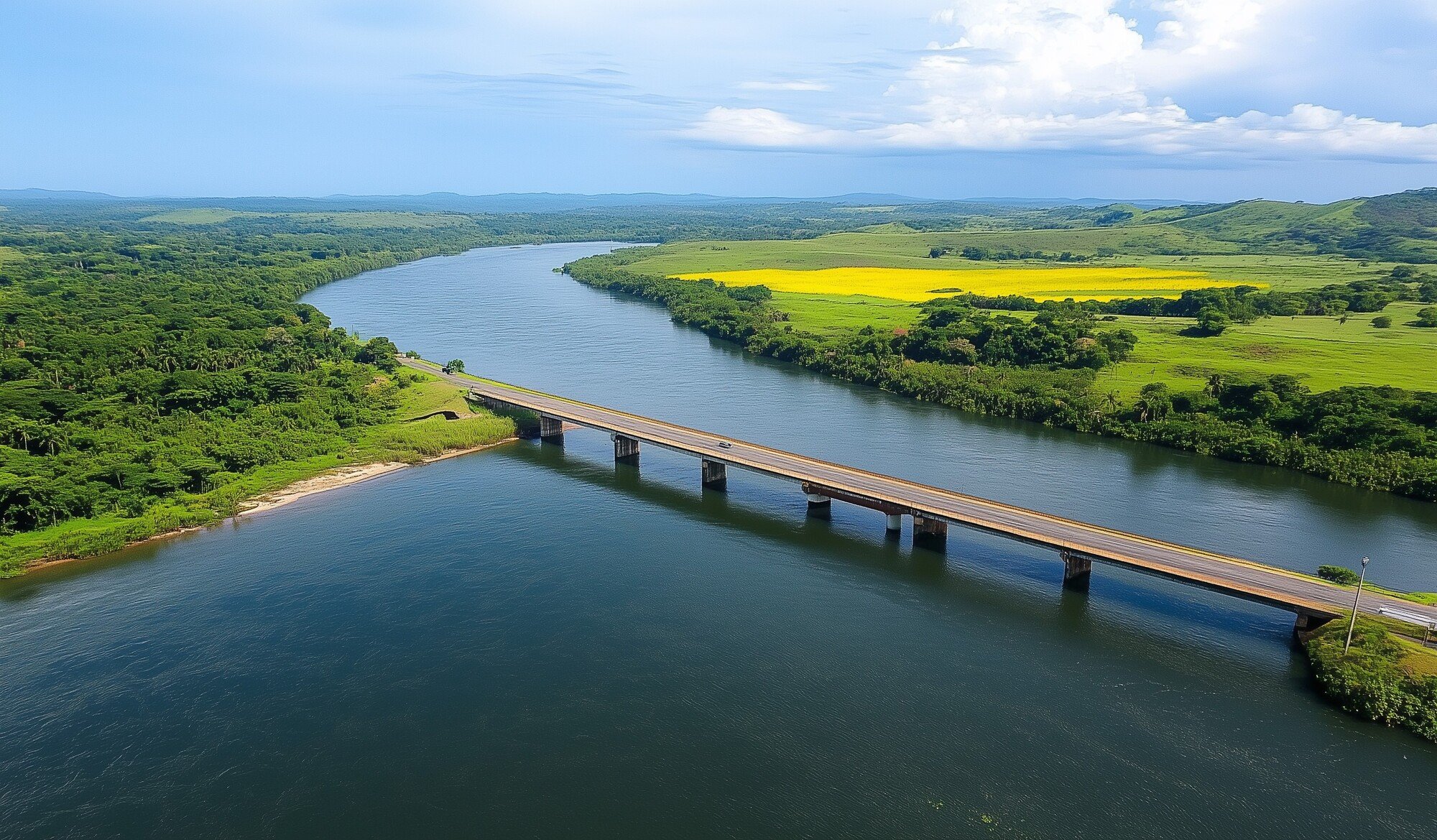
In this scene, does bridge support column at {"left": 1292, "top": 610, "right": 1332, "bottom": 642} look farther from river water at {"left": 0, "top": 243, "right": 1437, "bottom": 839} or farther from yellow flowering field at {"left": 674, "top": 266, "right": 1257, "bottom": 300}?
yellow flowering field at {"left": 674, "top": 266, "right": 1257, "bottom": 300}

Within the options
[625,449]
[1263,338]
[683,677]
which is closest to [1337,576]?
[683,677]

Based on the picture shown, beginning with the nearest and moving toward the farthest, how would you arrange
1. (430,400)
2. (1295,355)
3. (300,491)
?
(300,491) < (430,400) < (1295,355)

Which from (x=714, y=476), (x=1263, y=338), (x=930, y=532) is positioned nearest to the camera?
(x=930, y=532)

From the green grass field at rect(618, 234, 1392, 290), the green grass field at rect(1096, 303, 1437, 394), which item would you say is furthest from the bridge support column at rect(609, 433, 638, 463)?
the green grass field at rect(618, 234, 1392, 290)

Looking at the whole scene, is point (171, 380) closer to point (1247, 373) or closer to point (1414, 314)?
point (1247, 373)

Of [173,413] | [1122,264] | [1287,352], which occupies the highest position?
[1122,264]

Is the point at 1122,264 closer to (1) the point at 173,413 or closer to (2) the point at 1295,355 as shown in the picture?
(2) the point at 1295,355

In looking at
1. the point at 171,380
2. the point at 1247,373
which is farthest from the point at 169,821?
the point at 1247,373
